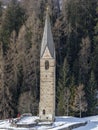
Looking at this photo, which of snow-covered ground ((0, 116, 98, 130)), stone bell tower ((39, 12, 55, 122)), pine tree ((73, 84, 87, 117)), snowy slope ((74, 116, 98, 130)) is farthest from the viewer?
pine tree ((73, 84, 87, 117))

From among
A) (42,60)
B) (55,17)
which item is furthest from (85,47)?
(42,60)

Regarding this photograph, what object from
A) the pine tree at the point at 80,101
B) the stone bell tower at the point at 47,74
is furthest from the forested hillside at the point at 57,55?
the stone bell tower at the point at 47,74

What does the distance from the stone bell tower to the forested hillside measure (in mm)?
5461

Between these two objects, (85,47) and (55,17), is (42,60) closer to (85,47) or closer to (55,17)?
(85,47)

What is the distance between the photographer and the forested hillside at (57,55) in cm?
4112

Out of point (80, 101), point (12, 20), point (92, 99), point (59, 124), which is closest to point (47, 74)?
point (59, 124)

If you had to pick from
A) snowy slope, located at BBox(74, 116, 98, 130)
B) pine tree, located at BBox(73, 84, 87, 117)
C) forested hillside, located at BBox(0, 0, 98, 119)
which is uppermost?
forested hillside, located at BBox(0, 0, 98, 119)

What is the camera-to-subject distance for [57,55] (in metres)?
46.8

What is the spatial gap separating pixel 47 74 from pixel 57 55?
12.2 m

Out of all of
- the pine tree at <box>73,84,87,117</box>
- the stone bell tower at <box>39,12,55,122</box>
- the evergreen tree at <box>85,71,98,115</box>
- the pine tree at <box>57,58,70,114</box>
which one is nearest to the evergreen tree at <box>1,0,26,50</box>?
the pine tree at <box>57,58,70,114</box>

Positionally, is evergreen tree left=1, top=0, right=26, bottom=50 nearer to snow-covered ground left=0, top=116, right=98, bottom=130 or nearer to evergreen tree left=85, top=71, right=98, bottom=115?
evergreen tree left=85, top=71, right=98, bottom=115

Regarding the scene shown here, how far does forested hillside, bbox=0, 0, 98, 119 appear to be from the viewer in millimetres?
41125

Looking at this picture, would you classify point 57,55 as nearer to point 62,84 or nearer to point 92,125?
point 62,84

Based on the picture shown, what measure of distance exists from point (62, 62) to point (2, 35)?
264 inches
